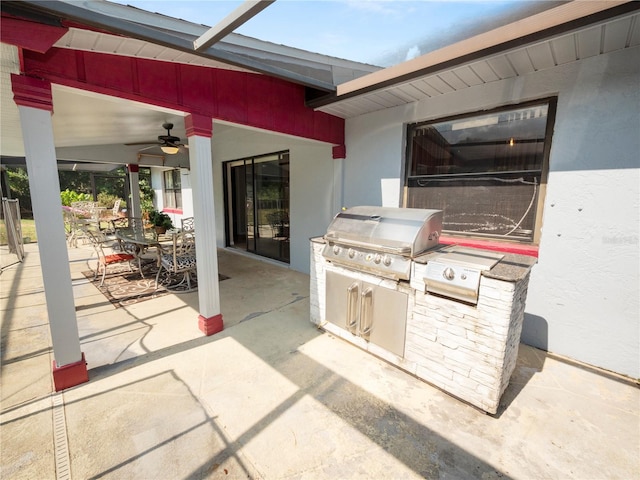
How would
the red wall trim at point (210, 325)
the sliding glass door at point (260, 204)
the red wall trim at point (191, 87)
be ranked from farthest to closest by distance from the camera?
1. the sliding glass door at point (260, 204)
2. the red wall trim at point (210, 325)
3. the red wall trim at point (191, 87)

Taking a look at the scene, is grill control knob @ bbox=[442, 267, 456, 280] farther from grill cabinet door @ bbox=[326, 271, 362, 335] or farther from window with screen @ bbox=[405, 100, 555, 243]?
window with screen @ bbox=[405, 100, 555, 243]

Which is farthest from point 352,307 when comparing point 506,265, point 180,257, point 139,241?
point 139,241

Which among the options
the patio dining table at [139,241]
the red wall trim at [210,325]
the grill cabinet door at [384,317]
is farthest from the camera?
the patio dining table at [139,241]

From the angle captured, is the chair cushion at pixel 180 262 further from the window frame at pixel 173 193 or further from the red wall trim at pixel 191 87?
the window frame at pixel 173 193

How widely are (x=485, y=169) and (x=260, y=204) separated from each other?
14.1 feet

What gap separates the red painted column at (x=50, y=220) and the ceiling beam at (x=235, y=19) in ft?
3.64

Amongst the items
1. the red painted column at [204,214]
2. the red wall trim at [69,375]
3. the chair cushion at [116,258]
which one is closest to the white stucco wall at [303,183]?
the red painted column at [204,214]

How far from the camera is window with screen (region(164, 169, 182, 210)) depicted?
372 inches

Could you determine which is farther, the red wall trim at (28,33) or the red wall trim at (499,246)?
the red wall trim at (499,246)

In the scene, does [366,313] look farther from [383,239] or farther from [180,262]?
[180,262]

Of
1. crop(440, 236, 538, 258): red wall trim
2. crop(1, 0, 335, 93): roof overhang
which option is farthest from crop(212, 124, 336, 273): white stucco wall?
crop(1, 0, 335, 93): roof overhang

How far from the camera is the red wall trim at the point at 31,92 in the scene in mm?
1676

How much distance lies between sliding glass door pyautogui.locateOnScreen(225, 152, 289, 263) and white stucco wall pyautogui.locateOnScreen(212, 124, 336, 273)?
249mm

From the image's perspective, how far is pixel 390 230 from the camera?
2361 millimetres
